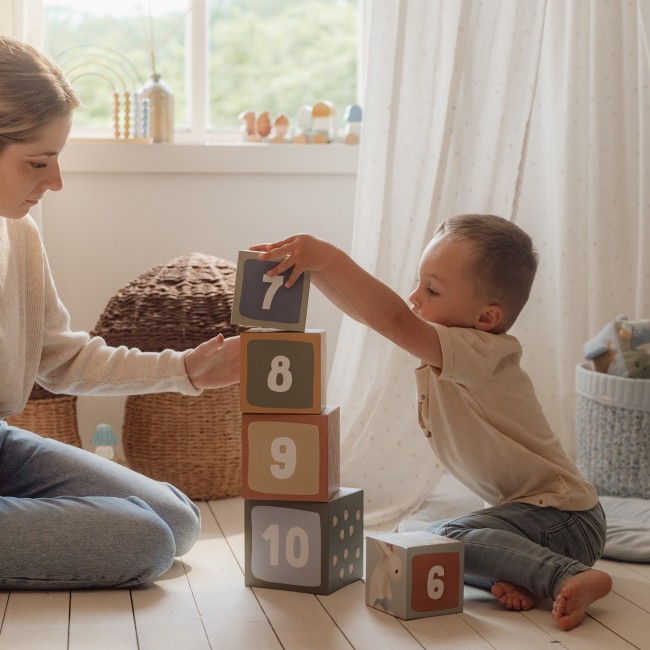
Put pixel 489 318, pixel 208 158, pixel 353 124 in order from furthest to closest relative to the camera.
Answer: pixel 353 124 < pixel 208 158 < pixel 489 318

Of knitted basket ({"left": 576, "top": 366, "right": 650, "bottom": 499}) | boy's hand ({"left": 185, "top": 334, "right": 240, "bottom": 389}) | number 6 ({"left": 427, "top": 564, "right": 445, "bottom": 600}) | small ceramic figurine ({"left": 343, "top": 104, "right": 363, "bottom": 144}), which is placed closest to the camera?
number 6 ({"left": 427, "top": 564, "right": 445, "bottom": 600})

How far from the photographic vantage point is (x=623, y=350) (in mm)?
2346

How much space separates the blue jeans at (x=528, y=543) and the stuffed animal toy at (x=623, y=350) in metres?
0.58

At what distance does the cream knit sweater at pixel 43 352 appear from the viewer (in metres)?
1.82

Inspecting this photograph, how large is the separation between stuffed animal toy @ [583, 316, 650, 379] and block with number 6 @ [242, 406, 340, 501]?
2.98ft

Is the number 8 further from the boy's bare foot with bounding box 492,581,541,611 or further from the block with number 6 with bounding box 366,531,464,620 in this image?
the boy's bare foot with bounding box 492,581,541,611

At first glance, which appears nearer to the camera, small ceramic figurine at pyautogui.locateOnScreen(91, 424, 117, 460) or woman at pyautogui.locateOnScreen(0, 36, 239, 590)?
woman at pyautogui.locateOnScreen(0, 36, 239, 590)

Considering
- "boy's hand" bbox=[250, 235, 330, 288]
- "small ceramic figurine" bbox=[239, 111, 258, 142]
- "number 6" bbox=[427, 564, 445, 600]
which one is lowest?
"number 6" bbox=[427, 564, 445, 600]

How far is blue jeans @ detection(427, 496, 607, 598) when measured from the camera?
1.63m

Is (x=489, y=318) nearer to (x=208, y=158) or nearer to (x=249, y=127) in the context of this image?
(x=208, y=158)

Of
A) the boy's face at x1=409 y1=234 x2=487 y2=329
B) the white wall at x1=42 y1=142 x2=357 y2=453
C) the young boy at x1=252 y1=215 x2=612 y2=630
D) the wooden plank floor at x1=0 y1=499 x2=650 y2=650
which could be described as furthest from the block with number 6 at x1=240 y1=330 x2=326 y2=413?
the white wall at x1=42 y1=142 x2=357 y2=453

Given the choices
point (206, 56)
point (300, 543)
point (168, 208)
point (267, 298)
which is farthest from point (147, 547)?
point (206, 56)

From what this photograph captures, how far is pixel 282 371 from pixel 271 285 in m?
0.14

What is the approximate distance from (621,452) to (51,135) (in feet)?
4.70
